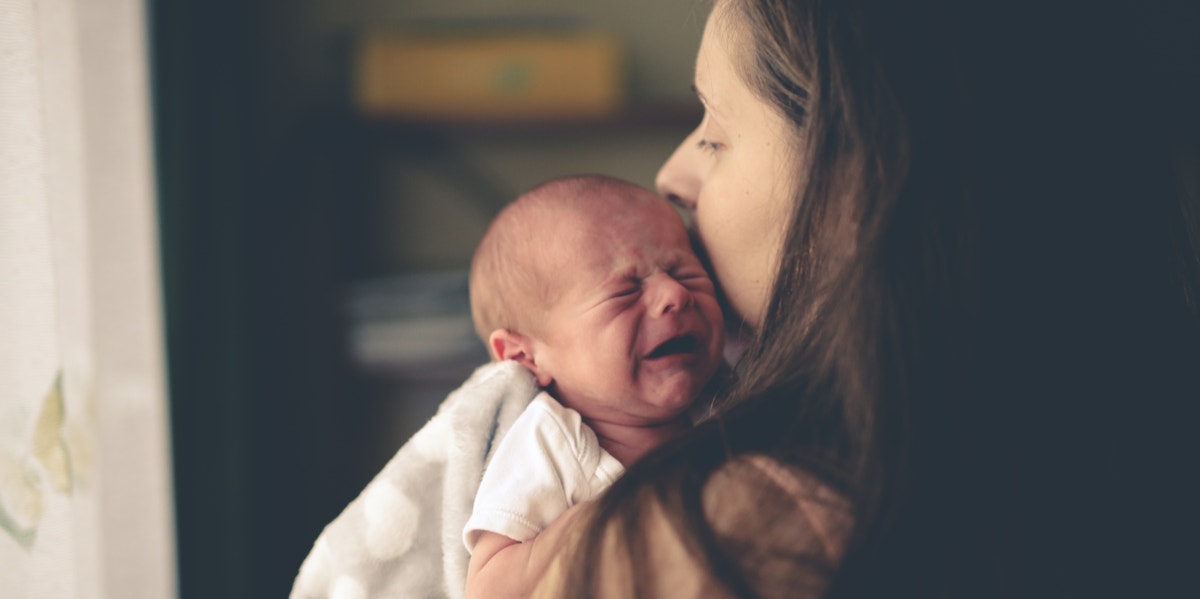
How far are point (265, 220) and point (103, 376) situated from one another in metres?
0.95

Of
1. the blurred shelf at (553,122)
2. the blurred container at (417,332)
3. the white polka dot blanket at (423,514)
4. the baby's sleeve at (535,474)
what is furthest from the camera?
the blurred shelf at (553,122)

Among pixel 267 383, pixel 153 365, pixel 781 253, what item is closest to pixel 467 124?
pixel 267 383

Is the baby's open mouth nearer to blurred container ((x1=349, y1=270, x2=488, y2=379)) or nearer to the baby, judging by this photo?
the baby

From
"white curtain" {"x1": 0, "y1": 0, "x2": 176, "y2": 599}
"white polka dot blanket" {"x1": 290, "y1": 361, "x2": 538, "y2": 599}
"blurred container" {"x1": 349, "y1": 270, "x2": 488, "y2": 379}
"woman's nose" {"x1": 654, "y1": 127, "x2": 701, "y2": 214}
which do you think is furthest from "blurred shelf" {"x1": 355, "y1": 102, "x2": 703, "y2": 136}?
"white polka dot blanket" {"x1": 290, "y1": 361, "x2": 538, "y2": 599}

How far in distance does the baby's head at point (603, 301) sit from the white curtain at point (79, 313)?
1.36 ft

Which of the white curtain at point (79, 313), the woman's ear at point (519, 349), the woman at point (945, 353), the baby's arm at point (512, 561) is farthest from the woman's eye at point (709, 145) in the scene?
the white curtain at point (79, 313)

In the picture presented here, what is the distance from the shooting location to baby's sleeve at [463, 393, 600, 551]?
72 cm

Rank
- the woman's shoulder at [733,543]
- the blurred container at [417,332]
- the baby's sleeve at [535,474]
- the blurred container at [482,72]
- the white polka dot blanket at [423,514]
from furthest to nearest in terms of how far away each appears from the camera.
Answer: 1. the blurred container at [482,72]
2. the blurred container at [417,332]
3. the white polka dot blanket at [423,514]
4. the baby's sleeve at [535,474]
5. the woman's shoulder at [733,543]

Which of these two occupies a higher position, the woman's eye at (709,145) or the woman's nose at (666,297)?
the woman's eye at (709,145)

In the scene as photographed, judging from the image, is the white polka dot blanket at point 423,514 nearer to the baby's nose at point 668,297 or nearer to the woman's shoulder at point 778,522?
the baby's nose at point 668,297

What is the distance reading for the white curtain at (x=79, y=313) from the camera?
79 centimetres

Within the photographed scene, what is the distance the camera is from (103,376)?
106 centimetres

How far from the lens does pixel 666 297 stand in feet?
2.70

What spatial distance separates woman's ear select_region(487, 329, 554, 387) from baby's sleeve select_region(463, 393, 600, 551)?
82mm
